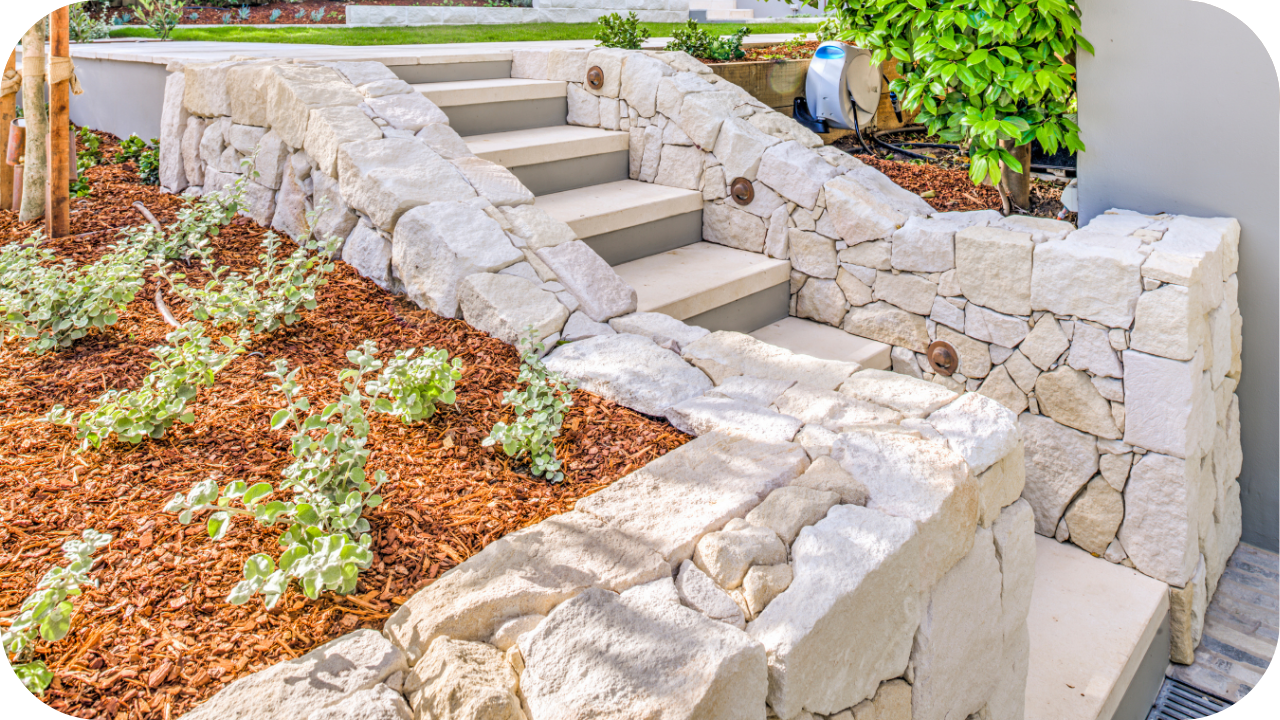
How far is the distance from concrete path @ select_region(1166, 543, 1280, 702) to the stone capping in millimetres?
7184

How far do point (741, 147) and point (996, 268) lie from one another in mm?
1492

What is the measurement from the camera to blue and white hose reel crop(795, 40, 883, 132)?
5.16 m

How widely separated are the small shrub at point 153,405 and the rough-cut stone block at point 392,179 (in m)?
1.04

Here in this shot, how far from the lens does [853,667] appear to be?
1.84 metres

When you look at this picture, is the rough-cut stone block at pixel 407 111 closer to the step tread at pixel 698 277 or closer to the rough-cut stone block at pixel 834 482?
the step tread at pixel 698 277

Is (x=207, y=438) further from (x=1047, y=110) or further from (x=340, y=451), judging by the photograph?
(x=1047, y=110)

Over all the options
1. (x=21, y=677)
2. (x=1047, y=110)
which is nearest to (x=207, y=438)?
(x=21, y=677)

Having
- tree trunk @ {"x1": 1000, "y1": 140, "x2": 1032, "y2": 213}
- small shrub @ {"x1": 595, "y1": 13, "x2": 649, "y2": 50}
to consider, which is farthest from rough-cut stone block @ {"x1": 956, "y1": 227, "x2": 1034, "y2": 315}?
small shrub @ {"x1": 595, "y1": 13, "x2": 649, "y2": 50}

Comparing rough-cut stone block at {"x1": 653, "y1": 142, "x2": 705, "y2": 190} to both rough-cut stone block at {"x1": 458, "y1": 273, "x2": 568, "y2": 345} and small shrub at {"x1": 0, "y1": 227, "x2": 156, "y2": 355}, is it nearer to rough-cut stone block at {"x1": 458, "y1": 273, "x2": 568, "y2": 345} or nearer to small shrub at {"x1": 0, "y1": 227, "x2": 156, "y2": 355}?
rough-cut stone block at {"x1": 458, "y1": 273, "x2": 568, "y2": 345}

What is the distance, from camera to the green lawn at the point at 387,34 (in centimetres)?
657

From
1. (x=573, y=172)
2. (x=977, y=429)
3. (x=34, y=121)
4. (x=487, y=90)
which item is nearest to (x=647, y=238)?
(x=573, y=172)

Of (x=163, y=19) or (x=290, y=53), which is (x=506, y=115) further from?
(x=163, y=19)

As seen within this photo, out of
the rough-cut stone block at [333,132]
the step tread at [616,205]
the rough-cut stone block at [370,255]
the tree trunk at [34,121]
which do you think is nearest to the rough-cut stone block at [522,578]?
the rough-cut stone block at [370,255]

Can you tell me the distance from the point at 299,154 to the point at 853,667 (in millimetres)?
3139
